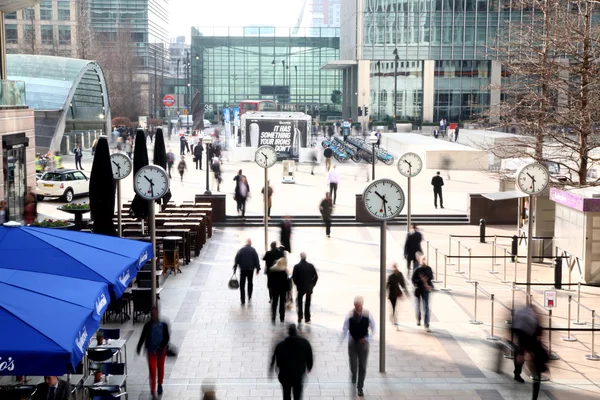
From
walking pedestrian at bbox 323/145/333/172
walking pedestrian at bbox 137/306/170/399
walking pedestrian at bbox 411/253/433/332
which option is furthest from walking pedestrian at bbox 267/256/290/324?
walking pedestrian at bbox 323/145/333/172

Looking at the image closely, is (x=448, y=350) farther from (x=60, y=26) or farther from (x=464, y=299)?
(x=60, y=26)

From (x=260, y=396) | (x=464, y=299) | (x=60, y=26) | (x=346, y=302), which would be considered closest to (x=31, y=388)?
(x=260, y=396)

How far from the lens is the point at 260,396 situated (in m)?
11.4

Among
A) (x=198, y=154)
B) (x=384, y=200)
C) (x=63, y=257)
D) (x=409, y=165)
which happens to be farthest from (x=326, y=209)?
(x=198, y=154)

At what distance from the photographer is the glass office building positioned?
120188 millimetres

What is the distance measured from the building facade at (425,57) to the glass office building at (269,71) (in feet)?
97.7

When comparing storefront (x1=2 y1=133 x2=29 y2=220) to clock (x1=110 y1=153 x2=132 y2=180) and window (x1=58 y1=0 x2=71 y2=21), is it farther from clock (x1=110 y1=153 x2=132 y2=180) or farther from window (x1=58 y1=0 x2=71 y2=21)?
window (x1=58 y1=0 x2=71 y2=21)

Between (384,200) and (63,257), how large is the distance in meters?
5.08

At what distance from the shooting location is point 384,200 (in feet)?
41.5

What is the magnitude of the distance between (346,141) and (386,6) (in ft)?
112

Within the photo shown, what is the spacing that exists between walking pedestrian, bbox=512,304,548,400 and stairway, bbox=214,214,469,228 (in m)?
16.5

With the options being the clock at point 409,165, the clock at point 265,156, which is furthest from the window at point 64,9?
the clock at point 409,165

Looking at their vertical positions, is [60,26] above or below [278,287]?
above

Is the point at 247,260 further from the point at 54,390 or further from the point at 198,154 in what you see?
the point at 198,154
